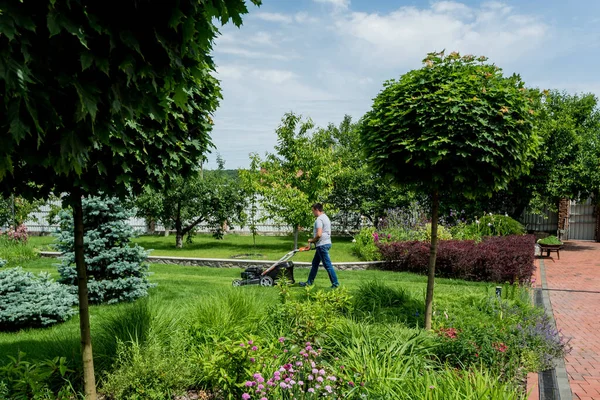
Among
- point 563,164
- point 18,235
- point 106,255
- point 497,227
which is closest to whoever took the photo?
point 106,255

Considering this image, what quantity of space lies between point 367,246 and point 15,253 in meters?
10.3

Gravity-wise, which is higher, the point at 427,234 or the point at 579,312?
the point at 427,234

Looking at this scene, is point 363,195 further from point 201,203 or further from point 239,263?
point 239,263

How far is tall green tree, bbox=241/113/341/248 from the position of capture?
1462 cm

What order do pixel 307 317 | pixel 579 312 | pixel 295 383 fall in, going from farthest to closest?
pixel 579 312 → pixel 307 317 → pixel 295 383

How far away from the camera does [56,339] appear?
4.95 meters

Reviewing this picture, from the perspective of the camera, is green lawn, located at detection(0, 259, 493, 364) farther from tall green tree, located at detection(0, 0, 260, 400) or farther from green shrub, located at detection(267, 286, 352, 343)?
tall green tree, located at detection(0, 0, 260, 400)

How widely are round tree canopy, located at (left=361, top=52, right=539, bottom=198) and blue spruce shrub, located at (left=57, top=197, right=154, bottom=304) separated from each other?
4426 millimetres

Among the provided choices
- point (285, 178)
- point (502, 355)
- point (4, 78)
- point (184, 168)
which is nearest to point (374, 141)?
point (184, 168)

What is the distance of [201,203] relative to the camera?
16781 millimetres

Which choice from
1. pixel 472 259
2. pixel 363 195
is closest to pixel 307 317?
pixel 472 259

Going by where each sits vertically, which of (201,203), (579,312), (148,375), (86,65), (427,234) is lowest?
(579,312)

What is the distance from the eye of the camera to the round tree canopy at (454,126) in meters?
5.10

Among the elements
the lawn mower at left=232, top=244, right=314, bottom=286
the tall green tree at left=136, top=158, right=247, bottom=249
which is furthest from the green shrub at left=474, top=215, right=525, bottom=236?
the tall green tree at left=136, top=158, right=247, bottom=249
